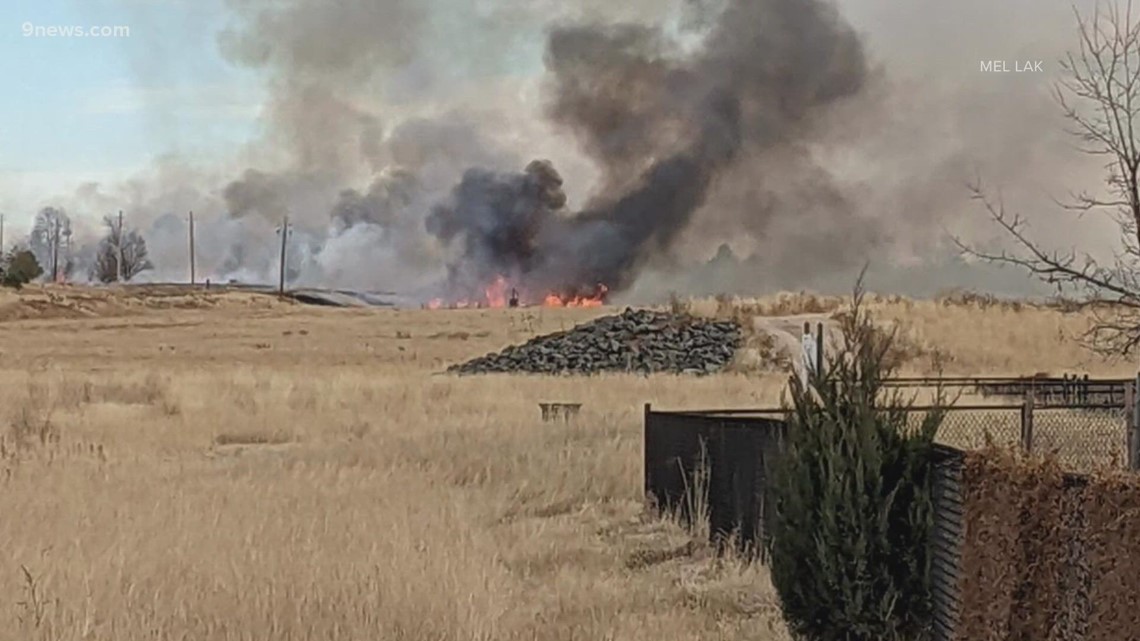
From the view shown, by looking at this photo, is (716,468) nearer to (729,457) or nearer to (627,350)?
(729,457)

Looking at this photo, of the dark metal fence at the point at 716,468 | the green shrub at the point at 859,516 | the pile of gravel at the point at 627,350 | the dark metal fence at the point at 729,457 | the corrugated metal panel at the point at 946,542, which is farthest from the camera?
the pile of gravel at the point at 627,350

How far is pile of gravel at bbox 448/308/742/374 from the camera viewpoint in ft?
123

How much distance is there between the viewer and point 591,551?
10242 millimetres

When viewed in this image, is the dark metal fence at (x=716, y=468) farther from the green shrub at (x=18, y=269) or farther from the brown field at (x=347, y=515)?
the green shrub at (x=18, y=269)

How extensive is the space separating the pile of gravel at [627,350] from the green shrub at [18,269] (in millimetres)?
51492

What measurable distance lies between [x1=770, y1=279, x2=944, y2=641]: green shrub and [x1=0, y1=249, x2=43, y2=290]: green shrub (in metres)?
80.6

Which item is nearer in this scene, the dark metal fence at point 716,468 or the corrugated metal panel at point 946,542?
the corrugated metal panel at point 946,542

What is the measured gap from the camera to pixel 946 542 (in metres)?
6.48

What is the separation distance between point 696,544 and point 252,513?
142 inches

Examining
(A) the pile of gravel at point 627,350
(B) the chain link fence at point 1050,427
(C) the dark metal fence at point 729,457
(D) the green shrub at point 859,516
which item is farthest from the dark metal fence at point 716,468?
(A) the pile of gravel at point 627,350

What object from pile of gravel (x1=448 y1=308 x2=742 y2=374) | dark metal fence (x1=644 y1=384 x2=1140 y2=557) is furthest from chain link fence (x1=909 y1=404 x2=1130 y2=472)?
pile of gravel (x1=448 y1=308 x2=742 y2=374)

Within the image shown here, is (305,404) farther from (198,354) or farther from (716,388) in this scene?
(198,354)

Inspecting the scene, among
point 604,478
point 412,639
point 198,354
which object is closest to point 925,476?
point 412,639

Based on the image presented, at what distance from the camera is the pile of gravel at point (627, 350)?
3738 cm
